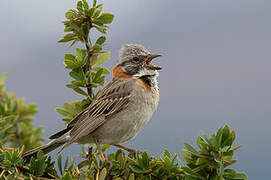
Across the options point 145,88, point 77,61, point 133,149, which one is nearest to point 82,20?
point 77,61

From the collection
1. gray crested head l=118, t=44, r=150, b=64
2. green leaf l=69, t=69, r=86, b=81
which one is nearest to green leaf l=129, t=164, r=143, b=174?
green leaf l=69, t=69, r=86, b=81

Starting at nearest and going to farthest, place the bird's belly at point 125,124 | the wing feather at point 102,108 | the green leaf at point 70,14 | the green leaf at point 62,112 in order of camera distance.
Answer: the green leaf at point 70,14
the green leaf at point 62,112
the wing feather at point 102,108
the bird's belly at point 125,124

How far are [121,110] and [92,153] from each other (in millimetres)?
884

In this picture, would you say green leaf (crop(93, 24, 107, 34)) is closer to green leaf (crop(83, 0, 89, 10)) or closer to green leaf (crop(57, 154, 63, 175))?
green leaf (crop(83, 0, 89, 10))

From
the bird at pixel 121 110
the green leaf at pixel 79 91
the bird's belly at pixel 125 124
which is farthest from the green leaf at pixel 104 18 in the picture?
the bird's belly at pixel 125 124

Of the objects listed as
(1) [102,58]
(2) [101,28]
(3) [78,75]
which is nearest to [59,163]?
(3) [78,75]

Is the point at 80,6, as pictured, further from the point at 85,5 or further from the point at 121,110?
the point at 121,110

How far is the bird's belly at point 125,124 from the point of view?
530cm

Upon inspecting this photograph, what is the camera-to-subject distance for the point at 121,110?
546 centimetres

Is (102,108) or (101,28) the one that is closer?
(101,28)

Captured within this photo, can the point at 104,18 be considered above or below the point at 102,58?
above

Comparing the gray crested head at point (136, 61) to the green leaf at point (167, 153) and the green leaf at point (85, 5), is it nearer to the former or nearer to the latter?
the green leaf at point (85, 5)

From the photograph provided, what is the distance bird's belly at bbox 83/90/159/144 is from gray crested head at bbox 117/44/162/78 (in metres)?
0.54

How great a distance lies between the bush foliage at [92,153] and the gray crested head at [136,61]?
Answer: 1191mm
